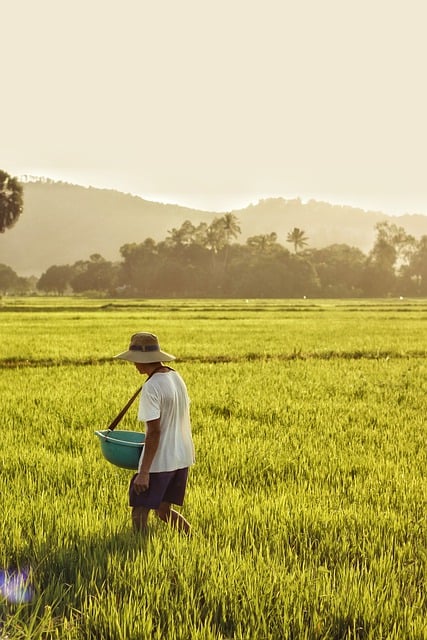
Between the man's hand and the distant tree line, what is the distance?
362 feet

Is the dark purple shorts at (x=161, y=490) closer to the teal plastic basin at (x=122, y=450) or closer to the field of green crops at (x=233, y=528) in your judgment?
the teal plastic basin at (x=122, y=450)

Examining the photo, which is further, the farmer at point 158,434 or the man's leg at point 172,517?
the man's leg at point 172,517

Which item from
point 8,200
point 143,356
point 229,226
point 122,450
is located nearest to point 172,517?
point 122,450

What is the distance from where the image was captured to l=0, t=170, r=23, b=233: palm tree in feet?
212

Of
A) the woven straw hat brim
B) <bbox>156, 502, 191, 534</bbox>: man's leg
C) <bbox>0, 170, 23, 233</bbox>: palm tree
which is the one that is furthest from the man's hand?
<bbox>0, 170, 23, 233</bbox>: palm tree

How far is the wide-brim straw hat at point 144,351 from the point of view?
4055 millimetres

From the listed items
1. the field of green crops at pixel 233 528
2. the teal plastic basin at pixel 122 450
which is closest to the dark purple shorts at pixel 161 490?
the teal plastic basin at pixel 122 450

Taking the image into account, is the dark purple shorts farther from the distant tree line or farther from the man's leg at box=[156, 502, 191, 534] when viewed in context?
the distant tree line

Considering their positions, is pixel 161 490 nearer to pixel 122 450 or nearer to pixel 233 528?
pixel 122 450

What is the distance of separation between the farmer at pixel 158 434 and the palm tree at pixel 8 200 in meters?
64.4

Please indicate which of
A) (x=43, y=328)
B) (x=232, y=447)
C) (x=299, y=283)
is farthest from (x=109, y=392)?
(x=299, y=283)

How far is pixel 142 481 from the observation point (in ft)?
Result: 13.2

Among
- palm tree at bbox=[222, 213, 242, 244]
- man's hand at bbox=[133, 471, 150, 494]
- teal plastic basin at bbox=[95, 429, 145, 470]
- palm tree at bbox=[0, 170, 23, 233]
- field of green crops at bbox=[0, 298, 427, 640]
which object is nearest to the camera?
field of green crops at bbox=[0, 298, 427, 640]

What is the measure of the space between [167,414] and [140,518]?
0.76 metres
